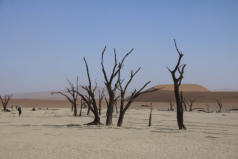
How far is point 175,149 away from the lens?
9766mm

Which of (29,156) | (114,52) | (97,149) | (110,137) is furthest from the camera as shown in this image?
(114,52)

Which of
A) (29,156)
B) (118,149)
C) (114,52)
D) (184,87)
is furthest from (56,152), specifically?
(184,87)

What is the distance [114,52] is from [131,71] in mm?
1387

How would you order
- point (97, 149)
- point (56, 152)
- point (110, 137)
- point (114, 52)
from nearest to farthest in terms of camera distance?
point (56, 152) < point (97, 149) < point (110, 137) < point (114, 52)

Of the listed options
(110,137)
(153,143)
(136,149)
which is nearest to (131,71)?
(110,137)

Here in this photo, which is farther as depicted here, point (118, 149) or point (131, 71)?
point (131, 71)

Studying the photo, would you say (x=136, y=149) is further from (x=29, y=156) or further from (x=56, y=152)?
(x=29, y=156)

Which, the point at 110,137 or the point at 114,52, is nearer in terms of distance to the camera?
the point at 110,137

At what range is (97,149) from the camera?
9.54 m

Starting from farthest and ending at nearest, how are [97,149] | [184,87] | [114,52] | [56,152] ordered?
[184,87], [114,52], [97,149], [56,152]

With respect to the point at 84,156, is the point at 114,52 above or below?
above

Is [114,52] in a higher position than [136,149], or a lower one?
higher

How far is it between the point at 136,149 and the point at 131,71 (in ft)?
25.4

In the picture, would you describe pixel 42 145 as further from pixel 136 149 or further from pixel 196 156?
pixel 196 156
